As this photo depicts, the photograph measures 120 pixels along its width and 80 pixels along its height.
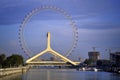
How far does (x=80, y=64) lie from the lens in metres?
112

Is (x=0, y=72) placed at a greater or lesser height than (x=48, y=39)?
lesser

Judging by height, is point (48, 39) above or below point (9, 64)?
above

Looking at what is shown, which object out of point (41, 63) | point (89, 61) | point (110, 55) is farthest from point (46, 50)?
point (89, 61)

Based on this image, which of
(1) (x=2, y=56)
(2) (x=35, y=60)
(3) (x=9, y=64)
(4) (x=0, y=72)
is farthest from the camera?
(2) (x=35, y=60)

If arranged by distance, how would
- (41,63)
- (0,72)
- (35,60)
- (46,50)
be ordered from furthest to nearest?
1. (41,63)
2. (35,60)
3. (46,50)
4. (0,72)

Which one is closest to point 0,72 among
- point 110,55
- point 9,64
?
point 9,64

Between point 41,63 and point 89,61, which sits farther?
point 89,61

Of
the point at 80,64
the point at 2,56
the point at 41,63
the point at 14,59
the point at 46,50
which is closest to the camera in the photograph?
the point at 2,56

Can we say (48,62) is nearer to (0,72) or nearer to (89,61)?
(89,61)

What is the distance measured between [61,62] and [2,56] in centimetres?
3391

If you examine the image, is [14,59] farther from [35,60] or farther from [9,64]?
[35,60]

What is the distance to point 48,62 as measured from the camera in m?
104

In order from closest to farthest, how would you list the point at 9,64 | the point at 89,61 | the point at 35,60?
1. the point at 9,64
2. the point at 35,60
3. the point at 89,61

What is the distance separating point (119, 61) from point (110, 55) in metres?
24.1
